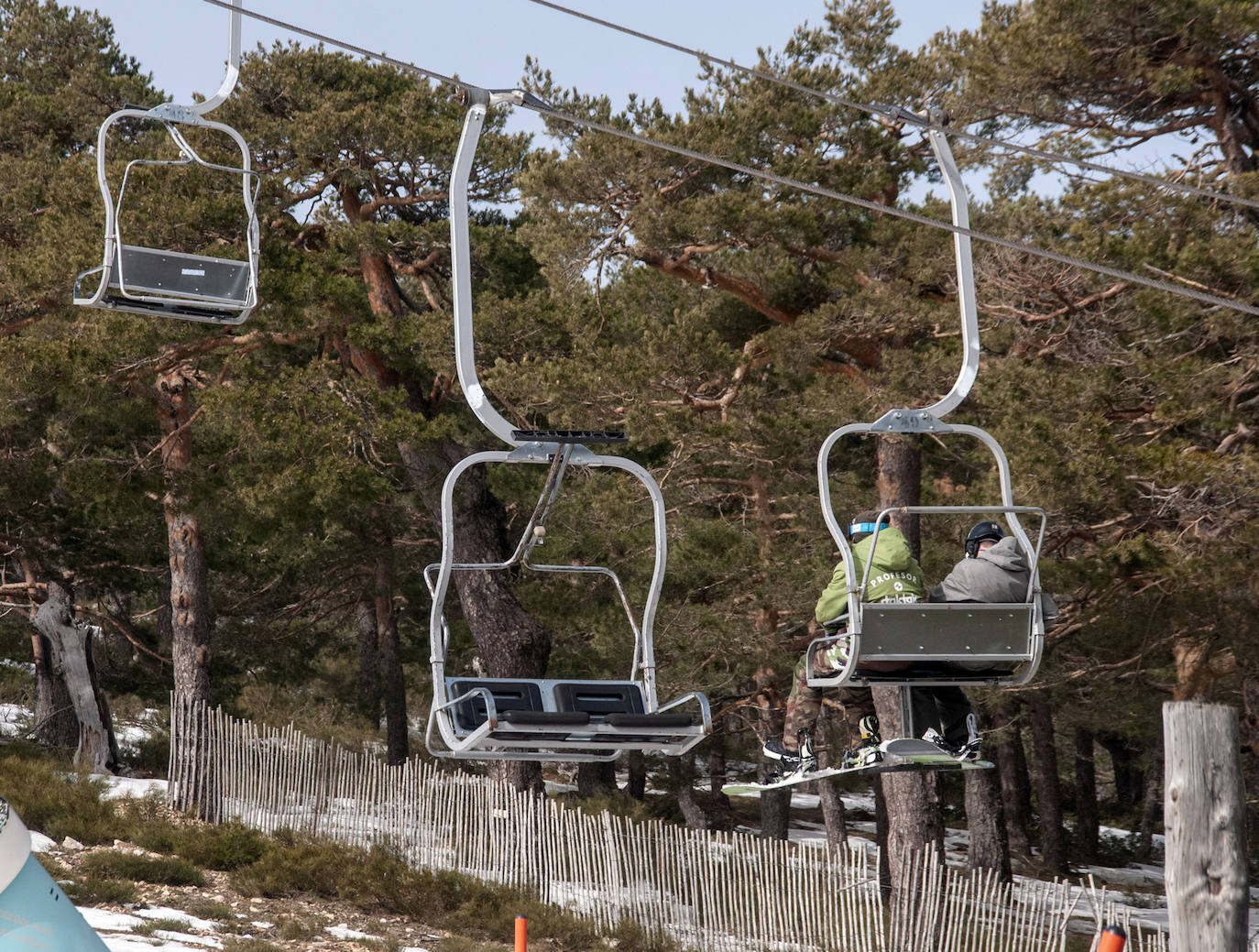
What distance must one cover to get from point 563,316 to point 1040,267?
16.8 feet

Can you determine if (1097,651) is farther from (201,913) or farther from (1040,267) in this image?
(201,913)

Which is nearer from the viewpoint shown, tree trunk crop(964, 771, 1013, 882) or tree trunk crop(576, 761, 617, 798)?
tree trunk crop(964, 771, 1013, 882)

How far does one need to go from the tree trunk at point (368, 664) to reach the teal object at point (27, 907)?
22.8 meters

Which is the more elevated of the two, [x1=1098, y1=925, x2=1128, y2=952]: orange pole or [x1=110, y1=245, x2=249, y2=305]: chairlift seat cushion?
[x1=110, y1=245, x2=249, y2=305]: chairlift seat cushion

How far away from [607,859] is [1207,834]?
416 inches

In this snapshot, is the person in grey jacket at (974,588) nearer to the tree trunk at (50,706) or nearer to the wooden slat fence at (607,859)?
the wooden slat fence at (607,859)

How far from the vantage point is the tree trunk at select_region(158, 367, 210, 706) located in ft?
55.5

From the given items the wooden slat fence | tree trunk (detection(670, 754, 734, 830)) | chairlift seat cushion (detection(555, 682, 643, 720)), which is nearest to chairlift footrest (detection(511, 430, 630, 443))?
chairlift seat cushion (detection(555, 682, 643, 720))

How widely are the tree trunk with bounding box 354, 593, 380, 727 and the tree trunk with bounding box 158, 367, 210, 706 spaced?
9.67 metres

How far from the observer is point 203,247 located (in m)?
13.6

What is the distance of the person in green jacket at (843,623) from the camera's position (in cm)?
640

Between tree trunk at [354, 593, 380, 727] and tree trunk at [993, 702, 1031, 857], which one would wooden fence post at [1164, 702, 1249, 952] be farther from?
tree trunk at [354, 593, 380, 727]

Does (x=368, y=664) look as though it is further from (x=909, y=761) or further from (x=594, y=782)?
(x=909, y=761)

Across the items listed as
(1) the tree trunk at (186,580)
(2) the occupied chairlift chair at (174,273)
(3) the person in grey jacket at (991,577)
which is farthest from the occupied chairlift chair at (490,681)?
(1) the tree trunk at (186,580)
